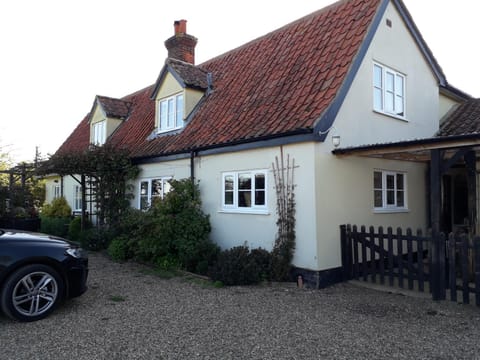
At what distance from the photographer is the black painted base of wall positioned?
793cm

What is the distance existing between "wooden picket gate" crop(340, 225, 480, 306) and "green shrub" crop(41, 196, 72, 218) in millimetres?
13492

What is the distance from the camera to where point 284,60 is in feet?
36.0

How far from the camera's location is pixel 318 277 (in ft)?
26.0

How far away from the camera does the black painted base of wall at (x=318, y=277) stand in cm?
Answer: 793

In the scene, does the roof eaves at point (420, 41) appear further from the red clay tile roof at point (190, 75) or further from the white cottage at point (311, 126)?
the red clay tile roof at point (190, 75)

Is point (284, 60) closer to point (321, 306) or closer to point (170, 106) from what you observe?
point (170, 106)

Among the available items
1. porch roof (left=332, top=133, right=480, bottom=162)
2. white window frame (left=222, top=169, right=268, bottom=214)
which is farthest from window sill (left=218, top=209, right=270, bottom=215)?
porch roof (left=332, top=133, right=480, bottom=162)

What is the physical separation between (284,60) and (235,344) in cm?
829

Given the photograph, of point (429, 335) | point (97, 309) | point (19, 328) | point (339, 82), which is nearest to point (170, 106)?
point (339, 82)

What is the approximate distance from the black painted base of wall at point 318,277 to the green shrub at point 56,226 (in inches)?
442

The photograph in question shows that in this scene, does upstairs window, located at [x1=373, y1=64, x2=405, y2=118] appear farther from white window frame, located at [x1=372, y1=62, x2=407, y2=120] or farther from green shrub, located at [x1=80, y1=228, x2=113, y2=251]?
green shrub, located at [x1=80, y1=228, x2=113, y2=251]

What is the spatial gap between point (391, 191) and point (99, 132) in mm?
12782

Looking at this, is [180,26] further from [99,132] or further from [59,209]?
[59,209]

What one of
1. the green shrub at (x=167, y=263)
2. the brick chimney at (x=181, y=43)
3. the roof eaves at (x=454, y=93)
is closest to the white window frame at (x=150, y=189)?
the green shrub at (x=167, y=263)
